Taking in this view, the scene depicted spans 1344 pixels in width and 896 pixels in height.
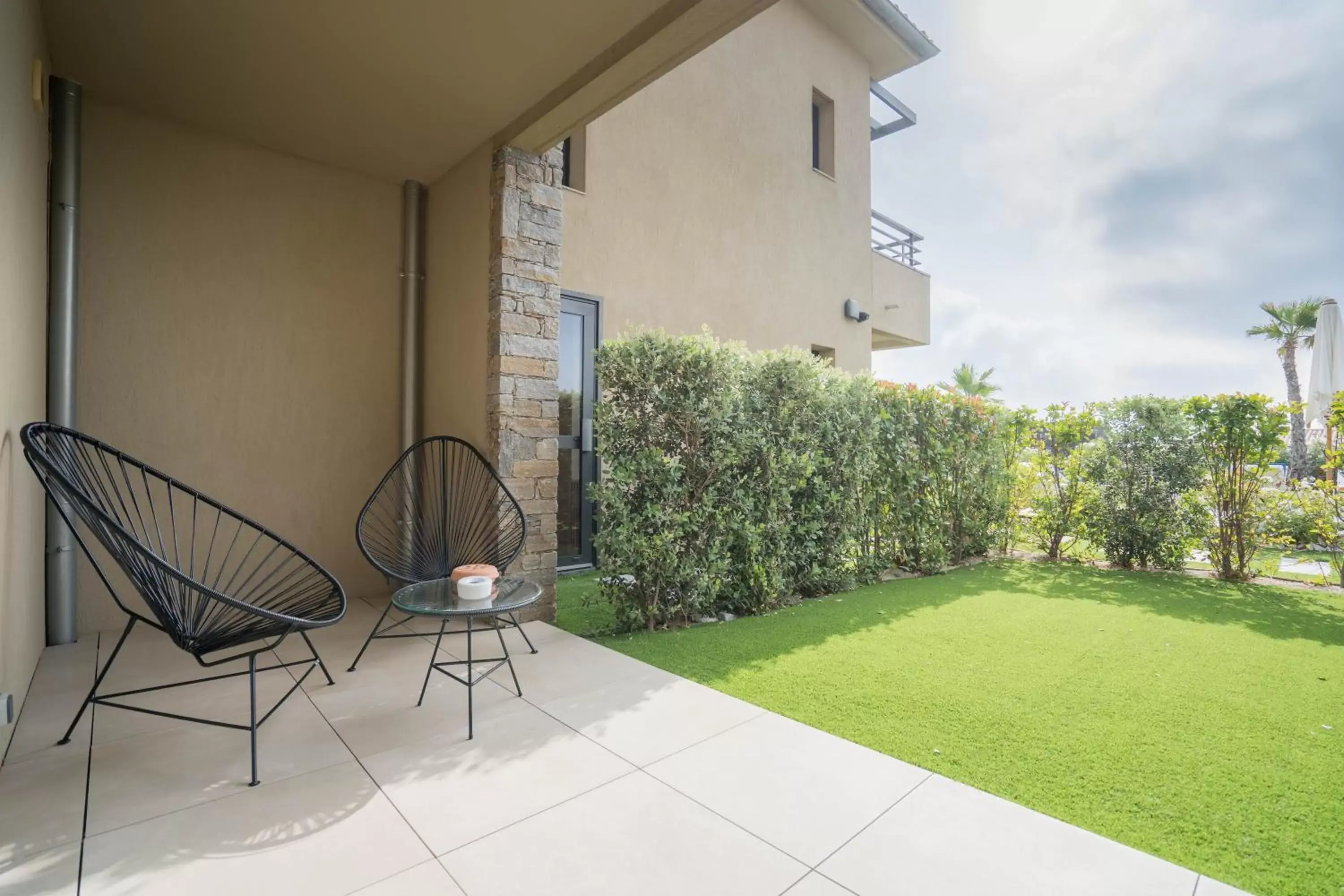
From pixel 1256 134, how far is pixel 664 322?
985 cm

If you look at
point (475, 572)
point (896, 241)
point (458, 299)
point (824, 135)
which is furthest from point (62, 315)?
point (896, 241)

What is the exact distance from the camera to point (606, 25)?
2.78m

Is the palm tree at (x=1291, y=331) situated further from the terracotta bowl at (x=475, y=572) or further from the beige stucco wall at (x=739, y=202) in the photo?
the terracotta bowl at (x=475, y=572)

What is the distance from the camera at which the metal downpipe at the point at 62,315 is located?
3.15m

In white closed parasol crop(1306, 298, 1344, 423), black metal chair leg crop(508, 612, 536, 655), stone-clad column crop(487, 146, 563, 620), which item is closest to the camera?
black metal chair leg crop(508, 612, 536, 655)

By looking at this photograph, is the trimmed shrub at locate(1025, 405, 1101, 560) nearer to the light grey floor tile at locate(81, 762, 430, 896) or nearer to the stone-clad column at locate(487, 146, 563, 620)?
the stone-clad column at locate(487, 146, 563, 620)

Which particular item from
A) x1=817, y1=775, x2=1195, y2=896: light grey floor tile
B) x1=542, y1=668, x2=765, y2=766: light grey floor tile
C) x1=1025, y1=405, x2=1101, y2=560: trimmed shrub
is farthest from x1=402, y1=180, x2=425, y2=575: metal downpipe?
x1=1025, y1=405, x2=1101, y2=560: trimmed shrub


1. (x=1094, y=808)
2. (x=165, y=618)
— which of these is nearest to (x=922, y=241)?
(x=1094, y=808)

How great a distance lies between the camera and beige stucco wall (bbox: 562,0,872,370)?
5828 millimetres

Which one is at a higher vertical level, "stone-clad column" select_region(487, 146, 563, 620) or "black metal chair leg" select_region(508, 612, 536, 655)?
"stone-clad column" select_region(487, 146, 563, 620)

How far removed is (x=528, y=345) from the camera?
369 cm

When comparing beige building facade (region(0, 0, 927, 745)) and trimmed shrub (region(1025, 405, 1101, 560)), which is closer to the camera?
beige building facade (region(0, 0, 927, 745))

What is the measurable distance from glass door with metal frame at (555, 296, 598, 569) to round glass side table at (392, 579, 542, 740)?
7.54ft

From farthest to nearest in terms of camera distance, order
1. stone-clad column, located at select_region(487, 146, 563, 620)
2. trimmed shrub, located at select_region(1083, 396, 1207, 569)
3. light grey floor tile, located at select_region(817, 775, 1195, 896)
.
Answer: trimmed shrub, located at select_region(1083, 396, 1207, 569) < stone-clad column, located at select_region(487, 146, 563, 620) < light grey floor tile, located at select_region(817, 775, 1195, 896)
